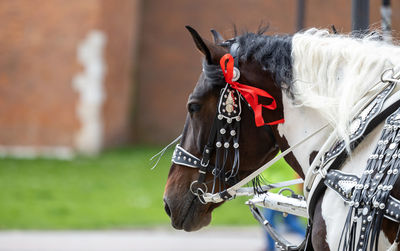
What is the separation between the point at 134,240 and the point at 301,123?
5.47 metres

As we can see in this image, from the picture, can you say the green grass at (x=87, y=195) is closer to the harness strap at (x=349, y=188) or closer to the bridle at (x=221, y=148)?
the bridle at (x=221, y=148)

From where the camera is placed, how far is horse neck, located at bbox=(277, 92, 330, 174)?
2.82 m

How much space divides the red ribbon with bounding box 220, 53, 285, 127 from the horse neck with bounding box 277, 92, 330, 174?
49 mm

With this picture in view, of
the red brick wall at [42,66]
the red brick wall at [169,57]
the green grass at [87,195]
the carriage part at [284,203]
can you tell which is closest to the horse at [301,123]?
the carriage part at [284,203]

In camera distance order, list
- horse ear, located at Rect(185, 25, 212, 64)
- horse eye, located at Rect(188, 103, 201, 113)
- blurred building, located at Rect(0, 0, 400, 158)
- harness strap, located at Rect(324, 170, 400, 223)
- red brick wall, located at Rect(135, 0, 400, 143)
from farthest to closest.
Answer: red brick wall, located at Rect(135, 0, 400, 143), blurred building, located at Rect(0, 0, 400, 158), horse eye, located at Rect(188, 103, 201, 113), horse ear, located at Rect(185, 25, 212, 64), harness strap, located at Rect(324, 170, 400, 223)

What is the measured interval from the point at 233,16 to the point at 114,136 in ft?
14.9

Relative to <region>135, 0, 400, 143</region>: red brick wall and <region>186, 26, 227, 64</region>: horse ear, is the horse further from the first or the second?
<region>135, 0, 400, 143</region>: red brick wall

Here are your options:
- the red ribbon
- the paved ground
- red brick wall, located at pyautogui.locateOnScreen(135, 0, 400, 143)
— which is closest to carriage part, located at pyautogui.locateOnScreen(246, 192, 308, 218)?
the red ribbon

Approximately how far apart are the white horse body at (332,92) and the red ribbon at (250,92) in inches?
3.1

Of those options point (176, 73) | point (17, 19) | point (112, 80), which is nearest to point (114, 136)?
point (112, 80)

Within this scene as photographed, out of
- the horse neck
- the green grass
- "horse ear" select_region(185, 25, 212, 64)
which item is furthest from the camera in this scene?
the green grass

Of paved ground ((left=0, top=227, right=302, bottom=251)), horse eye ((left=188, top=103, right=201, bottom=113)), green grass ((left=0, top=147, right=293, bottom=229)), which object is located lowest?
green grass ((left=0, top=147, right=293, bottom=229))

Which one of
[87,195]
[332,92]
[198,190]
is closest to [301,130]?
[332,92]

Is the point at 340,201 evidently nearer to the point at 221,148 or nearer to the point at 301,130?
the point at 301,130
